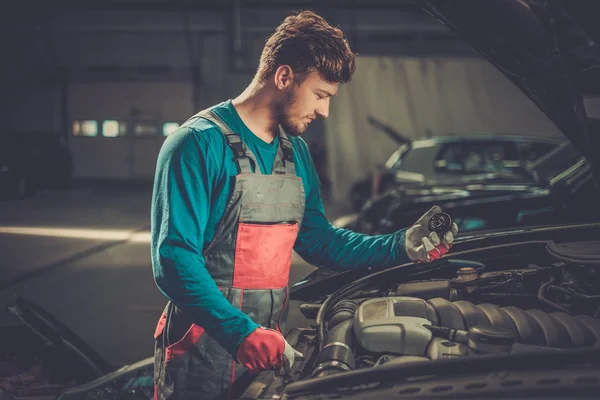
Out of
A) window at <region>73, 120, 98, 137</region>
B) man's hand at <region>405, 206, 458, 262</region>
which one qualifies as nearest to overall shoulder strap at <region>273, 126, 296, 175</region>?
man's hand at <region>405, 206, 458, 262</region>

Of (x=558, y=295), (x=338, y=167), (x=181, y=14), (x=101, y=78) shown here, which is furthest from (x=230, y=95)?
(x=558, y=295)

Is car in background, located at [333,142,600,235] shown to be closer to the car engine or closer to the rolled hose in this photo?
the car engine

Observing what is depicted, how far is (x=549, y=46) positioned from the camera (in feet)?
5.27

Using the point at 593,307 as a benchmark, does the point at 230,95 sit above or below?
above

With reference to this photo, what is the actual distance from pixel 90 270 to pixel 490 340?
686cm

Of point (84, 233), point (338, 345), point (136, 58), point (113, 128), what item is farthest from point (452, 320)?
point (113, 128)

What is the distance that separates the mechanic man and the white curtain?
13673 mm

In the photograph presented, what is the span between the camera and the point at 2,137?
1477cm

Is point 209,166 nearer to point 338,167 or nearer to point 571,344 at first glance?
point 571,344

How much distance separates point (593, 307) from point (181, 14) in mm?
19510

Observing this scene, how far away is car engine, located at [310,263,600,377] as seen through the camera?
1.82 metres

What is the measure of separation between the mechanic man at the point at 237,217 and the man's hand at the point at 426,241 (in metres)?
0.38

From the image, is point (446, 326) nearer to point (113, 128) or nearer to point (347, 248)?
point (347, 248)

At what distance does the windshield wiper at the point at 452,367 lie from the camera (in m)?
1.45
